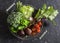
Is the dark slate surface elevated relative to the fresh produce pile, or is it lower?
lower

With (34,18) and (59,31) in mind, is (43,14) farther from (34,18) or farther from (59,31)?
(59,31)

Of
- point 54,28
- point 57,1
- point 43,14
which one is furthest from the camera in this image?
point 57,1

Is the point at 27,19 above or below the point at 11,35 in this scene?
above

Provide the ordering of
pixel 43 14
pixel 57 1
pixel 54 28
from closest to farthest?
pixel 43 14
pixel 54 28
pixel 57 1

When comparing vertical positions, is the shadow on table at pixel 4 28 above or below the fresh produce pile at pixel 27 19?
below

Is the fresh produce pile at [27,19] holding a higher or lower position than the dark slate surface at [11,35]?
higher

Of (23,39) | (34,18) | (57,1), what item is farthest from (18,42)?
(57,1)

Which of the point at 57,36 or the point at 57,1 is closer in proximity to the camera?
the point at 57,36

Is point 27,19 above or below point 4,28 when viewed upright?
above
